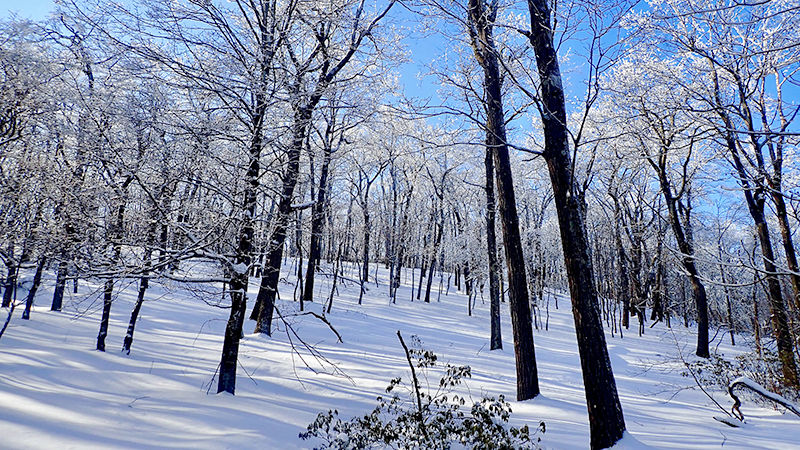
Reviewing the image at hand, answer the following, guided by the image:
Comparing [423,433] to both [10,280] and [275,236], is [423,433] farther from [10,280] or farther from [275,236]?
[10,280]

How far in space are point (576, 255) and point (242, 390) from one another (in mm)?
5434

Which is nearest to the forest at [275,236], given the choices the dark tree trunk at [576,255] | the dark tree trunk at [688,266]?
the dark tree trunk at [576,255]

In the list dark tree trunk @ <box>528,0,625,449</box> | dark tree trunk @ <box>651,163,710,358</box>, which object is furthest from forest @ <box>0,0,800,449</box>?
dark tree trunk @ <box>651,163,710,358</box>

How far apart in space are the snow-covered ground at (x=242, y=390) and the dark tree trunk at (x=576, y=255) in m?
0.34

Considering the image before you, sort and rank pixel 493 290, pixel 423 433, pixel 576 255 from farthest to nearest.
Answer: pixel 493 290, pixel 576 255, pixel 423 433

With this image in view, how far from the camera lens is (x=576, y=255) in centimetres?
455

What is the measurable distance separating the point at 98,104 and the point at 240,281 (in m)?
5.46

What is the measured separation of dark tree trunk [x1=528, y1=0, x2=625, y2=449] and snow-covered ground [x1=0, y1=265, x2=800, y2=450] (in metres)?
0.34

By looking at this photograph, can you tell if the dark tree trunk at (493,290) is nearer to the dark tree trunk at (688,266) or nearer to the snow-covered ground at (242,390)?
the snow-covered ground at (242,390)

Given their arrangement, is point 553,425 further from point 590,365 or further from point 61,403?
point 61,403

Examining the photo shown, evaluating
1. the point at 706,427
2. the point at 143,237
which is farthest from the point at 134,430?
the point at 706,427

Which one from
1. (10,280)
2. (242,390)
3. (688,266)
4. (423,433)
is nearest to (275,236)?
(242,390)

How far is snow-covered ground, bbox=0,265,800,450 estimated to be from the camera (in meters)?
4.36

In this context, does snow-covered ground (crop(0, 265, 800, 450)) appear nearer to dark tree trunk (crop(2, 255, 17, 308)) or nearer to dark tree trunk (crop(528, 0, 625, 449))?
dark tree trunk (crop(528, 0, 625, 449))
